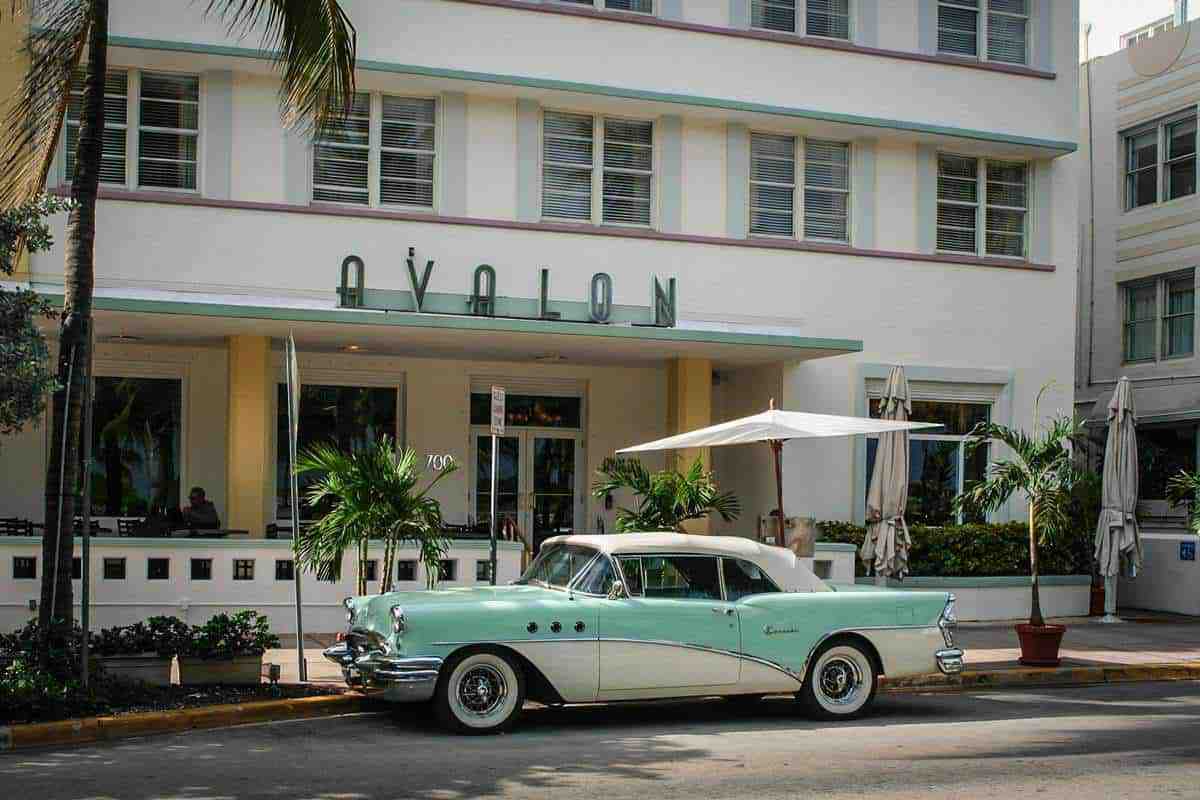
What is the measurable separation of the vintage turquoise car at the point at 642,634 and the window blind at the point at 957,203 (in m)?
11.0

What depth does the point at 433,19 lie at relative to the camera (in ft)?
64.7

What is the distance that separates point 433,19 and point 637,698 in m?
11.4

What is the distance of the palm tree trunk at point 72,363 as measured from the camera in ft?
38.8

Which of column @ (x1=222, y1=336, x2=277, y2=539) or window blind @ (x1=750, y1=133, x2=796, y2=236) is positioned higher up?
window blind @ (x1=750, y1=133, x2=796, y2=236)

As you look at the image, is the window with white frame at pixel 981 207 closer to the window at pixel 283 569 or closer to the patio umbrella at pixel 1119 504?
the patio umbrella at pixel 1119 504

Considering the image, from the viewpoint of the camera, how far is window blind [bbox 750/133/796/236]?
846 inches

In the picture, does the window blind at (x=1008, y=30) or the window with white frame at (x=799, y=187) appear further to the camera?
the window blind at (x=1008, y=30)

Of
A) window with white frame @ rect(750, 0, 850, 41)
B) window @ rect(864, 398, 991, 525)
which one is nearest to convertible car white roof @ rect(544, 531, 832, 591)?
window @ rect(864, 398, 991, 525)

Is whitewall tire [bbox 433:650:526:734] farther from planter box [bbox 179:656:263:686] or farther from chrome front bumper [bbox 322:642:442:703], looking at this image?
planter box [bbox 179:656:263:686]

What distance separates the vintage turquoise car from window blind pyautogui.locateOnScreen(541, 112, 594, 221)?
8817 millimetres

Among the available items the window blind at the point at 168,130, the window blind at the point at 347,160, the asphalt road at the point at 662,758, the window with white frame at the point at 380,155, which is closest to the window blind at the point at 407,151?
the window with white frame at the point at 380,155

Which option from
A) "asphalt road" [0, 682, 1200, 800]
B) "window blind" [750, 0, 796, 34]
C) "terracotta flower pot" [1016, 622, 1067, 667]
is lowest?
"asphalt road" [0, 682, 1200, 800]

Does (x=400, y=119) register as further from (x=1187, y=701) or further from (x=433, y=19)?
(x=1187, y=701)

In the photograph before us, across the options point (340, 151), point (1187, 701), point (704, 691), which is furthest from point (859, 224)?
point (704, 691)
